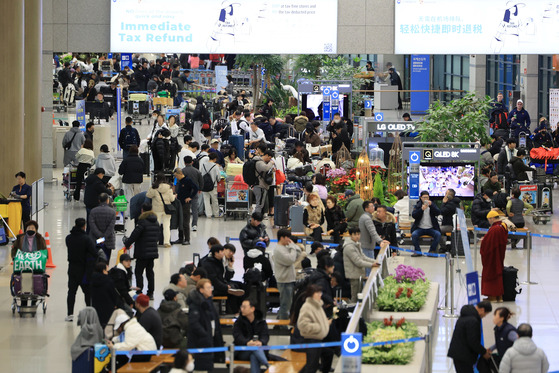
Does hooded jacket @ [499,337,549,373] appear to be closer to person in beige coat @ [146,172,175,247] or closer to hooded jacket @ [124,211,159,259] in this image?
hooded jacket @ [124,211,159,259]

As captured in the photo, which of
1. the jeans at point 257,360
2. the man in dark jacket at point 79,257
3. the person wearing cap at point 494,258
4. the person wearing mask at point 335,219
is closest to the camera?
the jeans at point 257,360

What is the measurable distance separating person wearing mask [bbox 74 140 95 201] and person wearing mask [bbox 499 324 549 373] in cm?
1527

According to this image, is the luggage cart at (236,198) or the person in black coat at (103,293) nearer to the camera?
the person in black coat at (103,293)

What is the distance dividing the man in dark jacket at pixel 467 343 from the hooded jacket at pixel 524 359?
0.78 metres

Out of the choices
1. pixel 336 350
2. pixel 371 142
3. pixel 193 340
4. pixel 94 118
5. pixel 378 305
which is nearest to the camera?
pixel 193 340

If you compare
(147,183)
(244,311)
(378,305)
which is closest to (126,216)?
(147,183)

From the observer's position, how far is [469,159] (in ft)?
72.6

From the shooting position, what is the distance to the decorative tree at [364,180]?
23234mm

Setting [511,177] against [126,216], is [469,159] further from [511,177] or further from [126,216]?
[126,216]

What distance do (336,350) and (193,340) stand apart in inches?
87.1

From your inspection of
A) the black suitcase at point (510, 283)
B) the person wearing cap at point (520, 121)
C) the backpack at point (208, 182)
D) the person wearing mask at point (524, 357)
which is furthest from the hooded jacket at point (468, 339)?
the person wearing cap at point (520, 121)

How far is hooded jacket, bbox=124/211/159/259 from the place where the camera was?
16812 millimetres

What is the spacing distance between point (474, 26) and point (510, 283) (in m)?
11.7

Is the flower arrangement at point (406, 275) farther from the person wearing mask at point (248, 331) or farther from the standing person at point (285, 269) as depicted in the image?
the person wearing mask at point (248, 331)
